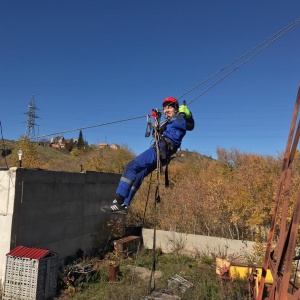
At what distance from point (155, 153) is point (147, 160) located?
0.18 metres

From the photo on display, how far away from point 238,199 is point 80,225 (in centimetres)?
783

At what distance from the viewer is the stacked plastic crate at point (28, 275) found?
31.5 feet

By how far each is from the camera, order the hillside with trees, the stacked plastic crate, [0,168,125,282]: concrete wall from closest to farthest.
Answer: the stacked plastic crate < [0,168,125,282]: concrete wall < the hillside with trees

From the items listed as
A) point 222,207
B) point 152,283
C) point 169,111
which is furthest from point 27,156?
point 169,111

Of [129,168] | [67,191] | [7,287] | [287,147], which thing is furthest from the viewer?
[67,191]

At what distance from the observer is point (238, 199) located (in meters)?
16.9

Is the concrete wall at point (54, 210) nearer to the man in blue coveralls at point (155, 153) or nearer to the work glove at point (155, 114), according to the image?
the man in blue coveralls at point (155, 153)

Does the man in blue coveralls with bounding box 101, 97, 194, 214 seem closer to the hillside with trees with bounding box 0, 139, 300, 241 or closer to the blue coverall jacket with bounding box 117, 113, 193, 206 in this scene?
the blue coverall jacket with bounding box 117, 113, 193, 206

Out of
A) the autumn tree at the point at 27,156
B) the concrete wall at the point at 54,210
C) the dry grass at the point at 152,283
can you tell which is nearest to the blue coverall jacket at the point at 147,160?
the dry grass at the point at 152,283

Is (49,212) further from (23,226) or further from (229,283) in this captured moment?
(229,283)

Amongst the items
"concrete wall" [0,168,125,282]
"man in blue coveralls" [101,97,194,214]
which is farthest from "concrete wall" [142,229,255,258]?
"man in blue coveralls" [101,97,194,214]

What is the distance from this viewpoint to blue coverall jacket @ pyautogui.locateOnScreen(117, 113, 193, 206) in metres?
5.35

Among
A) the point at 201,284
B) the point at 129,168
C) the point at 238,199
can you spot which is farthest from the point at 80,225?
the point at 129,168

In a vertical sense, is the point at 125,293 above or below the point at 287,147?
below
